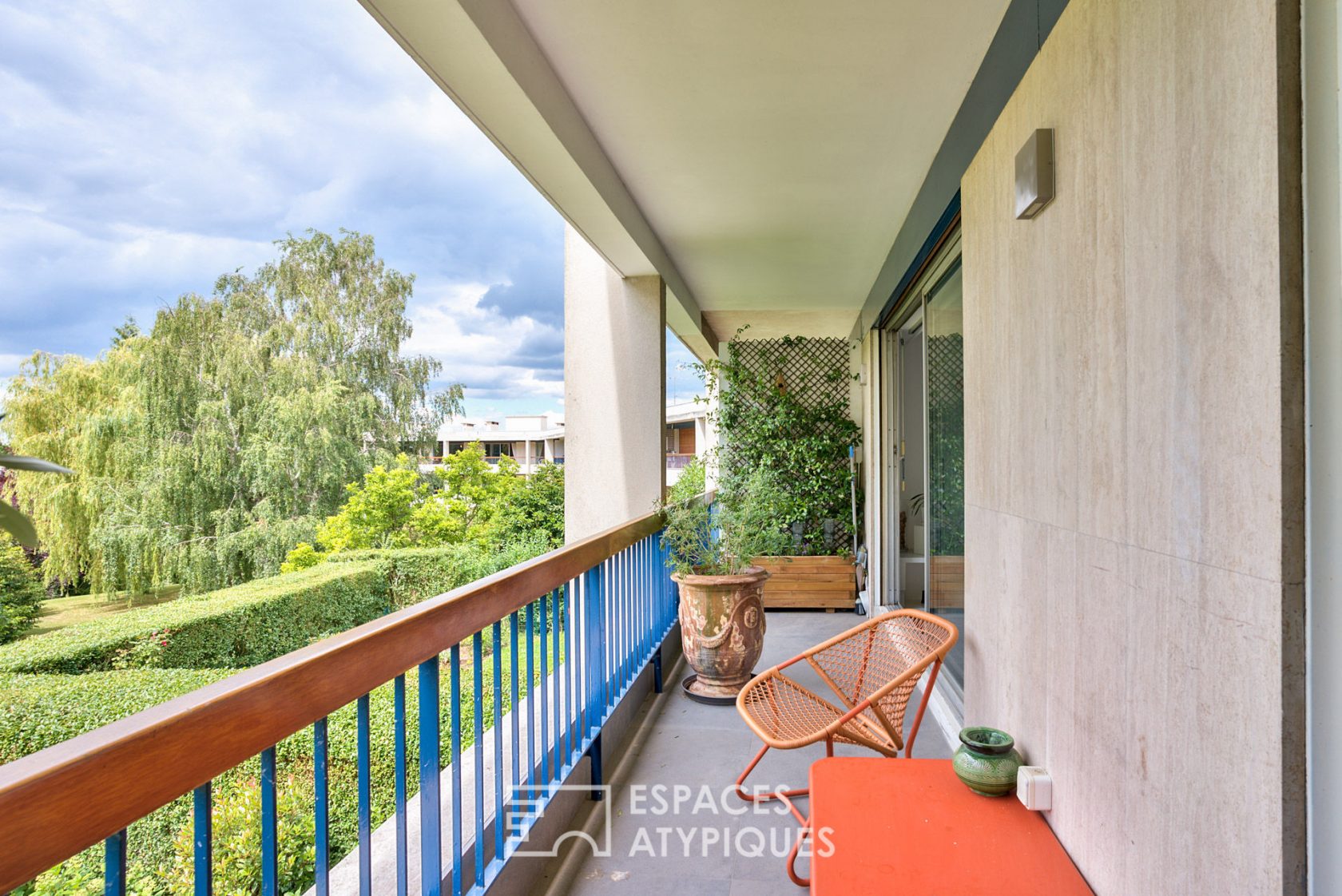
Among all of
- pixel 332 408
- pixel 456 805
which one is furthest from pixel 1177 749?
pixel 332 408

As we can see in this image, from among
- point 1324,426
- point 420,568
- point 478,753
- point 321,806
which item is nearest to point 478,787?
point 478,753

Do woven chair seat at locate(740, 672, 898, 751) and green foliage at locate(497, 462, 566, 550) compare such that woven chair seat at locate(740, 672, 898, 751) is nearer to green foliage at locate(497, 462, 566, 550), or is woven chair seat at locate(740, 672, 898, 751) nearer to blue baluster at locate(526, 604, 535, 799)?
blue baluster at locate(526, 604, 535, 799)

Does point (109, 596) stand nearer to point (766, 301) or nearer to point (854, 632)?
point (766, 301)

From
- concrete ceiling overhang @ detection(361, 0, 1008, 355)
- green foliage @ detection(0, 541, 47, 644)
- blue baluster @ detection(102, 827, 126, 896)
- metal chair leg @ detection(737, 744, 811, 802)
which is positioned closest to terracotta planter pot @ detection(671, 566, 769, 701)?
metal chair leg @ detection(737, 744, 811, 802)

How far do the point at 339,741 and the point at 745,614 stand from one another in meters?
2.57

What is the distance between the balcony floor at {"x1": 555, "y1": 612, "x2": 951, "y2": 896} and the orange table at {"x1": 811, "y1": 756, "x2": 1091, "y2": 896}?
23.8 inches

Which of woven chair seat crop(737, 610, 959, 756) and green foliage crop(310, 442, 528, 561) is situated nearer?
woven chair seat crop(737, 610, 959, 756)

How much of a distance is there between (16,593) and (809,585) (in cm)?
1009

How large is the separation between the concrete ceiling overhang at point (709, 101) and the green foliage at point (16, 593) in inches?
364

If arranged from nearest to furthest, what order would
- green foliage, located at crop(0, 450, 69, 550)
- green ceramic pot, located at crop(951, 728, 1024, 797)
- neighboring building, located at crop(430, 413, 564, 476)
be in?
green foliage, located at crop(0, 450, 69, 550), green ceramic pot, located at crop(951, 728, 1024, 797), neighboring building, located at crop(430, 413, 564, 476)

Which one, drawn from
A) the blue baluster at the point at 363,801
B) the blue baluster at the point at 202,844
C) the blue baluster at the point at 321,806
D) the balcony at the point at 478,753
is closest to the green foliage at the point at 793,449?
the balcony at the point at 478,753

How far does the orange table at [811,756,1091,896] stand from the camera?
1.27 m

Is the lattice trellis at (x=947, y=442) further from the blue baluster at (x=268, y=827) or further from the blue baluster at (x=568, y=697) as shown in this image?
the blue baluster at (x=268, y=827)
